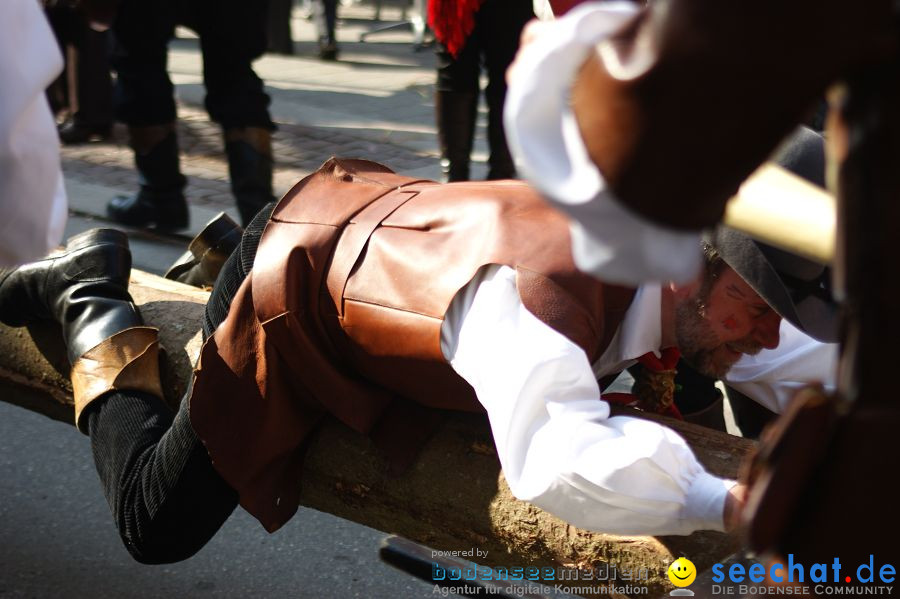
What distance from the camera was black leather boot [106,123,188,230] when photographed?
13.7 ft

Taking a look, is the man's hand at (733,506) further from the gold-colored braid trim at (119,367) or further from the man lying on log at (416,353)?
the gold-colored braid trim at (119,367)

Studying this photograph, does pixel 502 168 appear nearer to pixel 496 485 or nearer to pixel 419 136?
pixel 419 136

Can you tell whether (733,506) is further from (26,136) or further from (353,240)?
A: (26,136)

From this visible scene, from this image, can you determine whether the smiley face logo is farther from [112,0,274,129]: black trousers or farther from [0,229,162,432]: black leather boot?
[112,0,274,129]: black trousers

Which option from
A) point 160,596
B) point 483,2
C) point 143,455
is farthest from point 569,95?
point 483,2

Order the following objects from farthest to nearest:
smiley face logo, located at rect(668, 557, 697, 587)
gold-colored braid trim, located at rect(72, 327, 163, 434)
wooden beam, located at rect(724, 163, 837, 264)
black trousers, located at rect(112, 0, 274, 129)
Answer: black trousers, located at rect(112, 0, 274, 129)
gold-colored braid trim, located at rect(72, 327, 163, 434)
smiley face logo, located at rect(668, 557, 697, 587)
wooden beam, located at rect(724, 163, 837, 264)

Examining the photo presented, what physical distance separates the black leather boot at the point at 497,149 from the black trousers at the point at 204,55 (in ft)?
2.72

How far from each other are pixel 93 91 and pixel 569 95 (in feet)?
18.1

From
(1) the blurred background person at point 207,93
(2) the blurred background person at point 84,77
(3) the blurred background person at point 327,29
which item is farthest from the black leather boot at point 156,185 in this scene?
(3) the blurred background person at point 327,29

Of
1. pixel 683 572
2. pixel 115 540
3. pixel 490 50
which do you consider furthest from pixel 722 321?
pixel 490 50

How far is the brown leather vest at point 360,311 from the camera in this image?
1691 millimetres

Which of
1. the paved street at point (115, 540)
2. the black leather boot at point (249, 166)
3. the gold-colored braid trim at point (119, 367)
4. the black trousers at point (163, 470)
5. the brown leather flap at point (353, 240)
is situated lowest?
the paved street at point (115, 540)

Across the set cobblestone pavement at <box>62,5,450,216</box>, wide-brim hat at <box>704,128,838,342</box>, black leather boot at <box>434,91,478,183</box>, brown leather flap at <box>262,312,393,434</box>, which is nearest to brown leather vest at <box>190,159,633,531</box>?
brown leather flap at <box>262,312,393,434</box>

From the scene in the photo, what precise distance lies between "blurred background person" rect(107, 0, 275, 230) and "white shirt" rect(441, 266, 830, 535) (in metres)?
2.55
